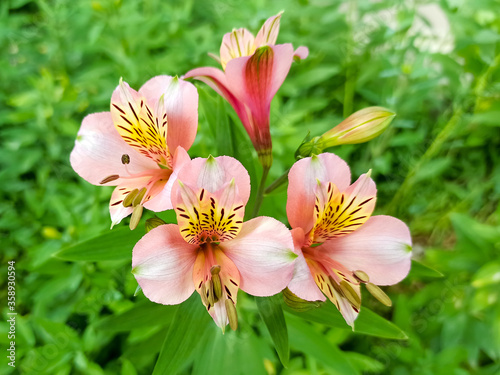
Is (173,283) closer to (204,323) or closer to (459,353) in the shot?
(204,323)

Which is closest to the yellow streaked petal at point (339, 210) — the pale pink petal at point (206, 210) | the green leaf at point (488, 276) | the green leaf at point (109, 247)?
the pale pink petal at point (206, 210)

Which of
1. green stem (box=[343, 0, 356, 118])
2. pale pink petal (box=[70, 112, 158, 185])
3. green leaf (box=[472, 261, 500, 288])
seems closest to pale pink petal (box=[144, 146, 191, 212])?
pale pink petal (box=[70, 112, 158, 185])

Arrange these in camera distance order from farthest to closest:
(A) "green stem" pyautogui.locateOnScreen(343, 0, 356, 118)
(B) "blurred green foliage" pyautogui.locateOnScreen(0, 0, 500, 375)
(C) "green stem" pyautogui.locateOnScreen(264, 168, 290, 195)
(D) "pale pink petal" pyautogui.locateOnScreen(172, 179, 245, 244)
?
(A) "green stem" pyautogui.locateOnScreen(343, 0, 356, 118)
(B) "blurred green foliage" pyautogui.locateOnScreen(0, 0, 500, 375)
(C) "green stem" pyautogui.locateOnScreen(264, 168, 290, 195)
(D) "pale pink petal" pyautogui.locateOnScreen(172, 179, 245, 244)

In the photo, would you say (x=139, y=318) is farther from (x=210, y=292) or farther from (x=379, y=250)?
(x=379, y=250)

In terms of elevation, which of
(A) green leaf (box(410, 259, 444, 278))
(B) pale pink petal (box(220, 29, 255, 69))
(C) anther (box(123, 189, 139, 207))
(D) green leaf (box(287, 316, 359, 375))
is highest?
(B) pale pink petal (box(220, 29, 255, 69))

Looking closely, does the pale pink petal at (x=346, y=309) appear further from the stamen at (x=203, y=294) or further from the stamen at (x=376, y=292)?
the stamen at (x=203, y=294)

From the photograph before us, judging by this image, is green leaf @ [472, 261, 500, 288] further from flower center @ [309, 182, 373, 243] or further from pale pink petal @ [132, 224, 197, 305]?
pale pink petal @ [132, 224, 197, 305]

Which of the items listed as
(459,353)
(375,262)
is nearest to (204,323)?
(375,262)

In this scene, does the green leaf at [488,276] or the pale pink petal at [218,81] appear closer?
the pale pink petal at [218,81]

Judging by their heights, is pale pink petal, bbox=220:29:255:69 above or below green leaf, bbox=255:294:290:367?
above
